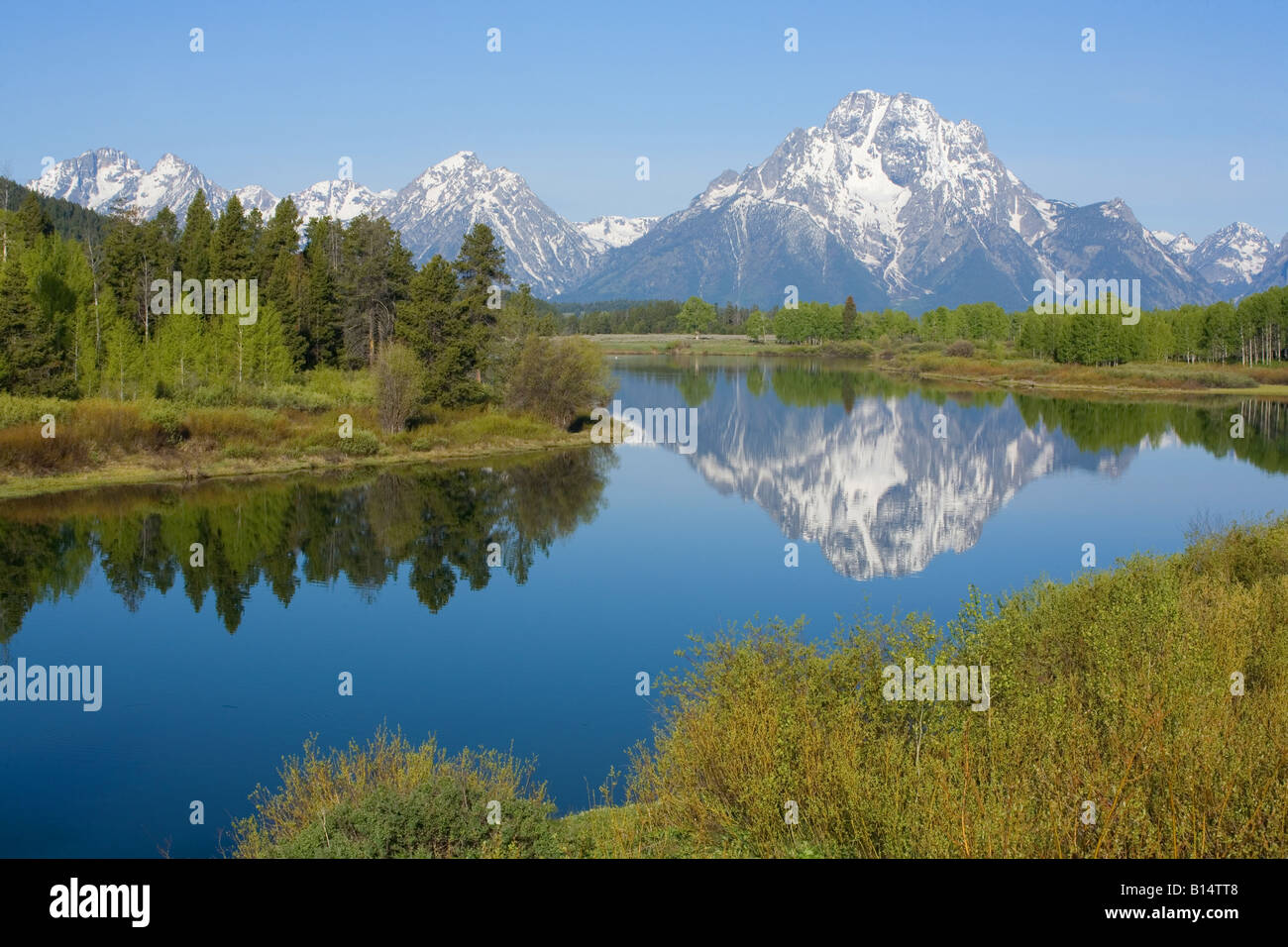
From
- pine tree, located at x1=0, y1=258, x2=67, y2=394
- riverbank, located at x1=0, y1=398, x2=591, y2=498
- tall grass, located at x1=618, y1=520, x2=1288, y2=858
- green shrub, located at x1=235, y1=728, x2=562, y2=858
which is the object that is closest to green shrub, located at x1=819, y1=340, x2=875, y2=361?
riverbank, located at x1=0, y1=398, x2=591, y2=498

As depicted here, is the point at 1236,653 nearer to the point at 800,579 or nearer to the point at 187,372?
the point at 800,579

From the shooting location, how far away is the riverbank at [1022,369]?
93.1 metres

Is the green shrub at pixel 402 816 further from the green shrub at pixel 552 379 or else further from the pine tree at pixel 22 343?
the green shrub at pixel 552 379

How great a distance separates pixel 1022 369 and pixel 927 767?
107 metres

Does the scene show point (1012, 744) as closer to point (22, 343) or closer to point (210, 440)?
point (210, 440)

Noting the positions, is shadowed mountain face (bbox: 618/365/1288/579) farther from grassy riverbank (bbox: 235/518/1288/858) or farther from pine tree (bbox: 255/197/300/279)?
pine tree (bbox: 255/197/300/279)

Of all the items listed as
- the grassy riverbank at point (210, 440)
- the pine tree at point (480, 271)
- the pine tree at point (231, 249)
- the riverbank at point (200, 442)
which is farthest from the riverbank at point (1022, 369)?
the riverbank at point (200, 442)

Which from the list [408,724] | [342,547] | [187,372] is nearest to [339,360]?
[187,372]

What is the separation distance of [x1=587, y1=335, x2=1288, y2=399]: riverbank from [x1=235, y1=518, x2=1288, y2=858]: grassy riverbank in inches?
3399

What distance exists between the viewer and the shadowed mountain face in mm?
36344

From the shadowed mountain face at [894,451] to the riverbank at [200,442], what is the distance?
12.7 metres

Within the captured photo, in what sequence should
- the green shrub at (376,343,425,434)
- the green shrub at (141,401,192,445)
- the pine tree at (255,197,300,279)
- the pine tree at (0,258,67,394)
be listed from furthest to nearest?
the pine tree at (255,197,300,279) < the green shrub at (376,343,425,434) < the pine tree at (0,258,67,394) < the green shrub at (141,401,192,445)

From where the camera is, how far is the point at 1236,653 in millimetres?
13117
